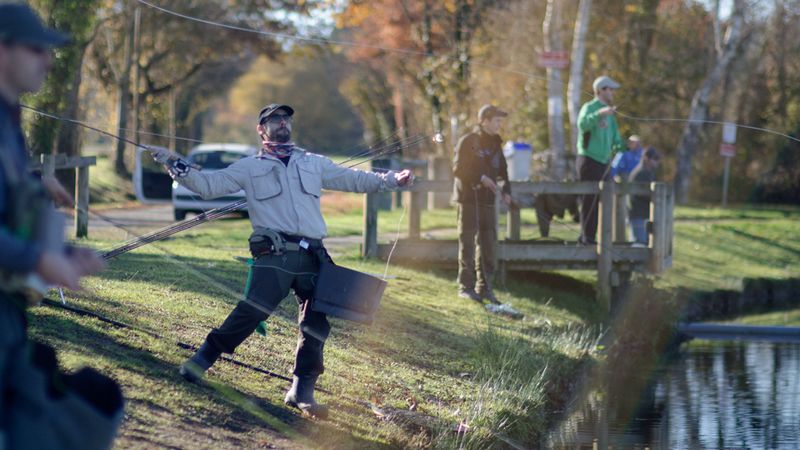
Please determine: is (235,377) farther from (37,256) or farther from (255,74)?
(255,74)

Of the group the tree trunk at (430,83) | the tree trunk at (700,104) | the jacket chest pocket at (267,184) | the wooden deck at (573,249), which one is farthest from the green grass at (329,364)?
the tree trunk at (430,83)

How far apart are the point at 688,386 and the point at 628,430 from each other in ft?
7.32

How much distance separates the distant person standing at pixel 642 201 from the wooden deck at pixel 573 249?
1.80m

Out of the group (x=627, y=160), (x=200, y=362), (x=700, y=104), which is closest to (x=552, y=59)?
(x=627, y=160)

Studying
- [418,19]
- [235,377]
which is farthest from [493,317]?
[418,19]

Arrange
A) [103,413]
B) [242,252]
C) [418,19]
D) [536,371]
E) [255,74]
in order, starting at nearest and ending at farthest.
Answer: [103,413], [536,371], [242,252], [418,19], [255,74]

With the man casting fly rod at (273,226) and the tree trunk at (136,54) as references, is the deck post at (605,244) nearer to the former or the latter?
the man casting fly rod at (273,226)

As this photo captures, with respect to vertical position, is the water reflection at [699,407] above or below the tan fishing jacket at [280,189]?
below

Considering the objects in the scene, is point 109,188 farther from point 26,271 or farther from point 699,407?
point 26,271

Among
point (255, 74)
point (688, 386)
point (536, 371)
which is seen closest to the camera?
point (536, 371)

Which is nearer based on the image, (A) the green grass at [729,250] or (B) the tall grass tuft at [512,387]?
(B) the tall grass tuft at [512,387]

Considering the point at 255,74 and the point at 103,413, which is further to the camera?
the point at 255,74

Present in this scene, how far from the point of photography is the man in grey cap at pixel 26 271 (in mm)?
4297

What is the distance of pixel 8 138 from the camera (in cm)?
443
